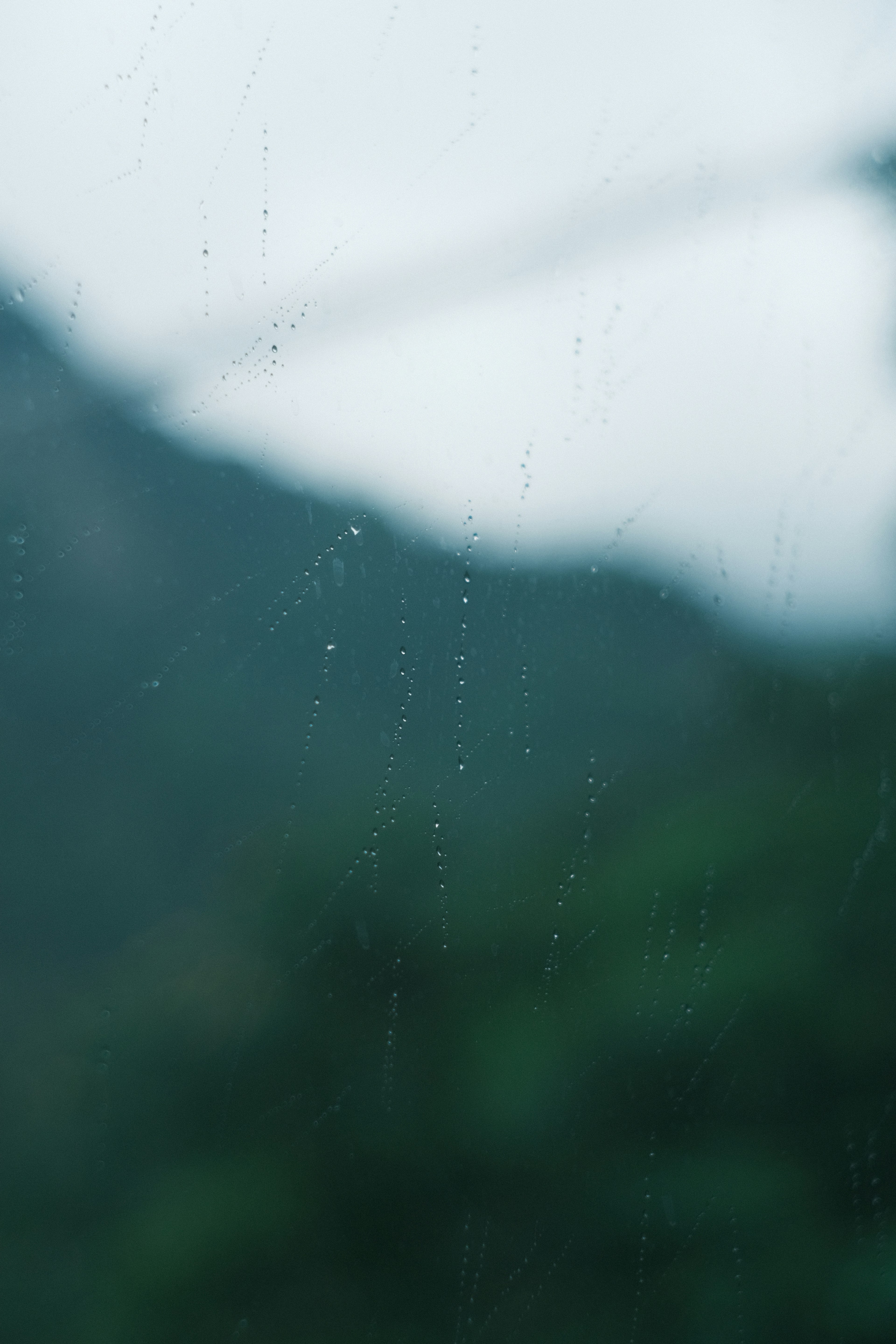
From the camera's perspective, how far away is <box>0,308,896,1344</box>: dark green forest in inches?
27.9

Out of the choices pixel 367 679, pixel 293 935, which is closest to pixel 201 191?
pixel 367 679

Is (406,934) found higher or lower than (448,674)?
lower

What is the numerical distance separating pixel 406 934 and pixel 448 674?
204 mm

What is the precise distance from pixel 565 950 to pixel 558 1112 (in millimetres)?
128

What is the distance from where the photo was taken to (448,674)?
799 mm

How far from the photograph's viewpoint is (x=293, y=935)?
75 cm

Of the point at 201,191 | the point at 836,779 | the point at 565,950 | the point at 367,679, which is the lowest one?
the point at 565,950

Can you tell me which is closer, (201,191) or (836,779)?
(201,191)

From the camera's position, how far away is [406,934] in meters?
0.78

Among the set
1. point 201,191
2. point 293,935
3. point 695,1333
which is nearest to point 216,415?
point 201,191

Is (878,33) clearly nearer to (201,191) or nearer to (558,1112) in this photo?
(201,191)

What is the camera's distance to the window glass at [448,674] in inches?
28.3

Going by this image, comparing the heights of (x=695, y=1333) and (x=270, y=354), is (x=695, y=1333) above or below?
below

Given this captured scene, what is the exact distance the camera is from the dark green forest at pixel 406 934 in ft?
2.33
